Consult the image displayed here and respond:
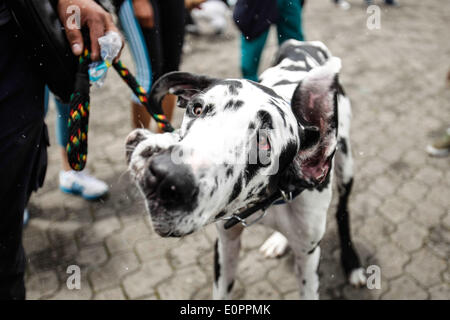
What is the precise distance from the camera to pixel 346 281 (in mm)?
3326

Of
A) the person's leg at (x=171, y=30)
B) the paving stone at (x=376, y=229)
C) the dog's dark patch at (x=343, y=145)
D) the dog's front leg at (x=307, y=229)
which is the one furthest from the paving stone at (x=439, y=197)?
the person's leg at (x=171, y=30)

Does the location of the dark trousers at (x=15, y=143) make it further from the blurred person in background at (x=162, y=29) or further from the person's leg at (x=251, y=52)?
the person's leg at (x=251, y=52)

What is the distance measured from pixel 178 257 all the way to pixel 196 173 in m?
2.29

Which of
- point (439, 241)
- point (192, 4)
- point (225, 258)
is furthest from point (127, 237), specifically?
point (439, 241)

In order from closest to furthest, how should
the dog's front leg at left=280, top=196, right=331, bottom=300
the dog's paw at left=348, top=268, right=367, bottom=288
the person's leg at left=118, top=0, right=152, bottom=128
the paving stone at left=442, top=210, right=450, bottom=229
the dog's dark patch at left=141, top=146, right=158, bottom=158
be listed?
the dog's dark patch at left=141, top=146, right=158, bottom=158
the dog's front leg at left=280, top=196, right=331, bottom=300
the person's leg at left=118, top=0, right=152, bottom=128
the dog's paw at left=348, top=268, right=367, bottom=288
the paving stone at left=442, top=210, right=450, bottom=229

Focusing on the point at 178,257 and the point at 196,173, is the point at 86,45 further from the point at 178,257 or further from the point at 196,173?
the point at 178,257

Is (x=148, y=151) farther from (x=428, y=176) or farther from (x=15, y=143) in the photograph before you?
(x=428, y=176)

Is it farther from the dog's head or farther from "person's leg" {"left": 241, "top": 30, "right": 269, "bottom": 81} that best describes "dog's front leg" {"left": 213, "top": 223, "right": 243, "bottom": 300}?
"person's leg" {"left": 241, "top": 30, "right": 269, "bottom": 81}

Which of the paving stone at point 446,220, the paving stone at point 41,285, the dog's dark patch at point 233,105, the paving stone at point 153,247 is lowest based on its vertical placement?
the paving stone at point 446,220

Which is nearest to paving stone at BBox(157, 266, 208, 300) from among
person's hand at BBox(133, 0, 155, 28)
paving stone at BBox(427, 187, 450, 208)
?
person's hand at BBox(133, 0, 155, 28)

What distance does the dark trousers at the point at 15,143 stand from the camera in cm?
196

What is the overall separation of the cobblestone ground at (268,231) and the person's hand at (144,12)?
1668 millimetres

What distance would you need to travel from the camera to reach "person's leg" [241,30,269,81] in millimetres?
3416
